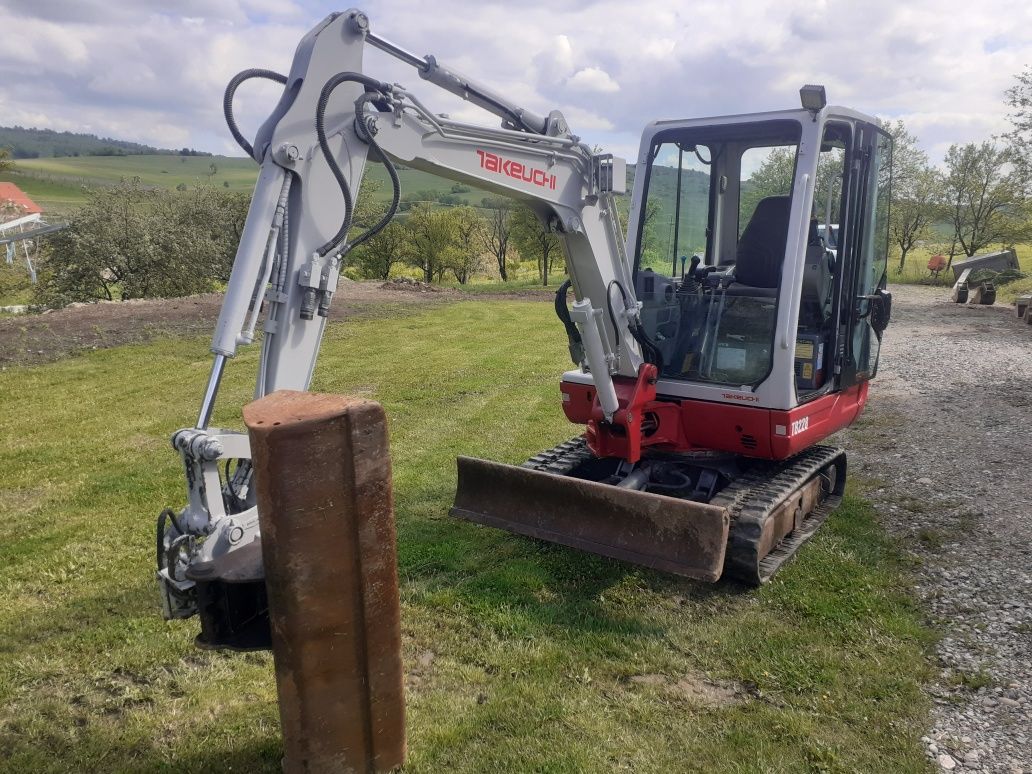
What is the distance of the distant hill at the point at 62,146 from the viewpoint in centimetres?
11500

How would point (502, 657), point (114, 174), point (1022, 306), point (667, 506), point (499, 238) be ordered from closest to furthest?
point (502, 657)
point (667, 506)
point (1022, 306)
point (499, 238)
point (114, 174)

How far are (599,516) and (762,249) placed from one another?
2.39 meters

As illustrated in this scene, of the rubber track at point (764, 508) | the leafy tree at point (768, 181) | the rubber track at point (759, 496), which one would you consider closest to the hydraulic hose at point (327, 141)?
the rubber track at point (759, 496)

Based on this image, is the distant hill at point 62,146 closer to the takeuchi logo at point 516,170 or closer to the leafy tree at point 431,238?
the leafy tree at point 431,238

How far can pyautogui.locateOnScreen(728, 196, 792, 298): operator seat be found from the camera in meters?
5.45

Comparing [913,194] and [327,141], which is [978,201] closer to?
[913,194]

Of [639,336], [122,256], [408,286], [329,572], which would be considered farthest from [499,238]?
[329,572]

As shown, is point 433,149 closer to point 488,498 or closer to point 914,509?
point 488,498

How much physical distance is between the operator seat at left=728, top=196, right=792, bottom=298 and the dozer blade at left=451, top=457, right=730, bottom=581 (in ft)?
6.07

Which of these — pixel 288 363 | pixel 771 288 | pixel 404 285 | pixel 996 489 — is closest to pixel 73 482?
pixel 288 363

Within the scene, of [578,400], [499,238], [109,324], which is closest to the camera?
[578,400]

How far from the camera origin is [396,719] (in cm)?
308

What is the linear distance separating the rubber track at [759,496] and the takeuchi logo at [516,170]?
206cm

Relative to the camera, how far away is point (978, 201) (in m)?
31.0
